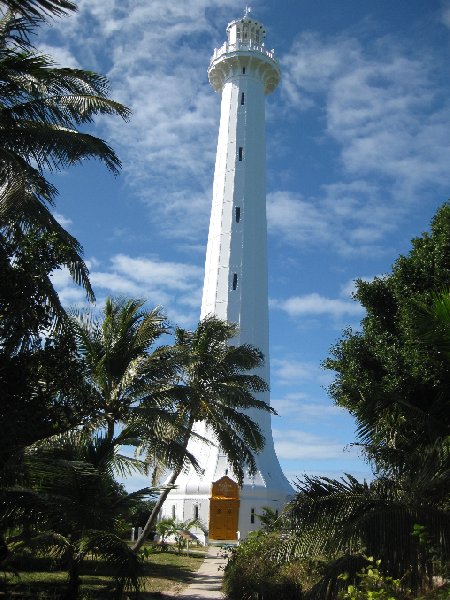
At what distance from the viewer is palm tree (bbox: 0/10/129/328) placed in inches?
433

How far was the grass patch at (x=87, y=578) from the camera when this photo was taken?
507 inches

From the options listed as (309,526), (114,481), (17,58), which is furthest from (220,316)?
(309,526)

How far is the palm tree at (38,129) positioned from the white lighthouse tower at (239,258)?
1943 centimetres

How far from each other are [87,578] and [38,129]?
1167 centimetres

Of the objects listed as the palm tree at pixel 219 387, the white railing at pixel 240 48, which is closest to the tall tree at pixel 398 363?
the palm tree at pixel 219 387

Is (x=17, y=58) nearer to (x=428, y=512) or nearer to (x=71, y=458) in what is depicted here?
(x=71, y=458)

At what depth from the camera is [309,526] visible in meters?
7.99

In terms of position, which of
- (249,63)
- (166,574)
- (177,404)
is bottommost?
(166,574)

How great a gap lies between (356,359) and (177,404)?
5272mm

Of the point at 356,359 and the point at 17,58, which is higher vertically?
the point at 17,58

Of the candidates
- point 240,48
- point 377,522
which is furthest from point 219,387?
point 240,48

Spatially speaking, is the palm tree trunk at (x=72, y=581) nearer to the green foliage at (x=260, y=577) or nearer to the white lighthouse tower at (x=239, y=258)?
the green foliage at (x=260, y=577)

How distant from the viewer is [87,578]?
17156 millimetres

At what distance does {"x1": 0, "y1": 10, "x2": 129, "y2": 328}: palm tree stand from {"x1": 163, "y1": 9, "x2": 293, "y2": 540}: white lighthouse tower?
1943cm
